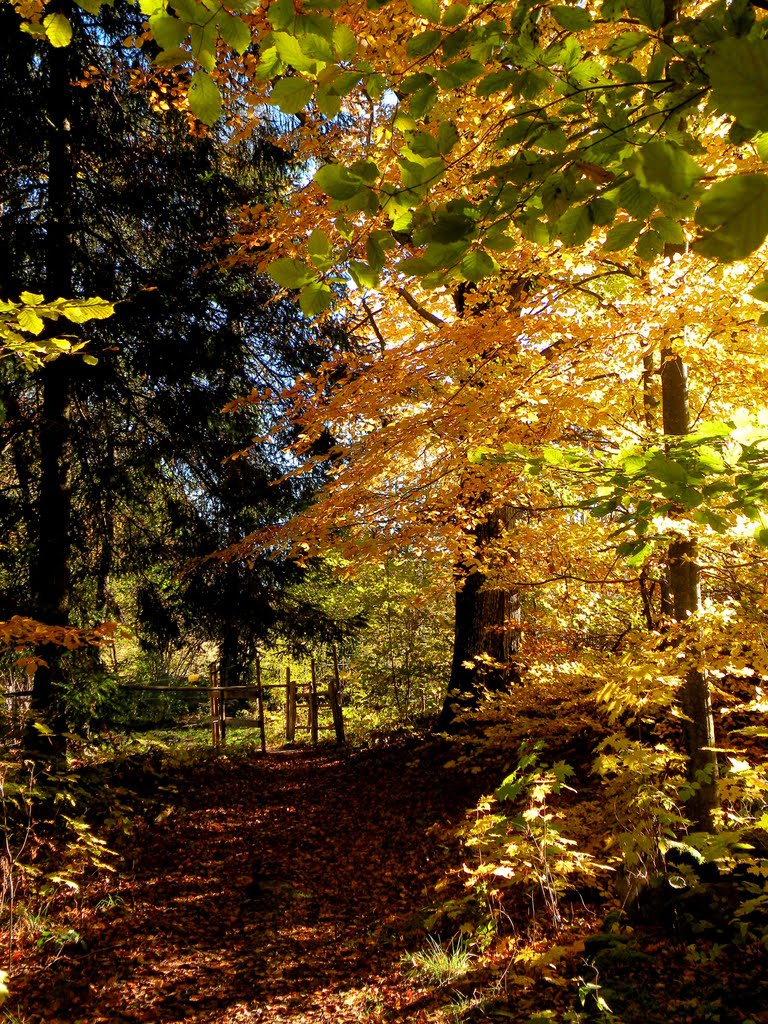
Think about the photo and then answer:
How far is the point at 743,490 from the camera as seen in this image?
70.5 inches

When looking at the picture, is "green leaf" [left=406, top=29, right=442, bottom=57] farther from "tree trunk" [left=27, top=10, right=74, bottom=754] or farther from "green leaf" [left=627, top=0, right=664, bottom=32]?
"tree trunk" [left=27, top=10, right=74, bottom=754]

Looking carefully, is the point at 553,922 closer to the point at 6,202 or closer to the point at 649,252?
the point at 649,252

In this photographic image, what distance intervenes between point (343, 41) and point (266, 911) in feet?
18.1

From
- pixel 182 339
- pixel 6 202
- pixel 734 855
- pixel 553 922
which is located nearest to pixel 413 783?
pixel 553 922

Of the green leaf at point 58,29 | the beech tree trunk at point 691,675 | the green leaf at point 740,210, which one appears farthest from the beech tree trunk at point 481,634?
the green leaf at point 740,210

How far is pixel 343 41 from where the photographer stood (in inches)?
56.2

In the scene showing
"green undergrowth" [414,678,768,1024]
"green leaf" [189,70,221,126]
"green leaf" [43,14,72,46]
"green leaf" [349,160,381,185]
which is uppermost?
"green leaf" [43,14,72,46]

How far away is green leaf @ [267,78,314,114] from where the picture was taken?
1422 mm

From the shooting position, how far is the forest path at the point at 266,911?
3.59 metres

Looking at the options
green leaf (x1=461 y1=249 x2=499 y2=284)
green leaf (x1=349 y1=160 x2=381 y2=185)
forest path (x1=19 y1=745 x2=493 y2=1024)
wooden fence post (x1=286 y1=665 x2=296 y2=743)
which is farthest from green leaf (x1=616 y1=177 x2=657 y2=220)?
wooden fence post (x1=286 y1=665 x2=296 y2=743)

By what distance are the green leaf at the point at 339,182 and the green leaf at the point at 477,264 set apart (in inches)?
12.6

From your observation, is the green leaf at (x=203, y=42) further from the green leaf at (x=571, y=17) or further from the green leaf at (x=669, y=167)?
the green leaf at (x=669, y=167)

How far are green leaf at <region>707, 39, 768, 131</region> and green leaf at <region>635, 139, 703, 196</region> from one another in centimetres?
21

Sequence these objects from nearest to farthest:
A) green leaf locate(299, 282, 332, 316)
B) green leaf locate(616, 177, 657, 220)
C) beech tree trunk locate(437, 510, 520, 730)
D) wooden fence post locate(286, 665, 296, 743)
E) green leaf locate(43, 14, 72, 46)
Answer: green leaf locate(616, 177, 657, 220) → green leaf locate(299, 282, 332, 316) → green leaf locate(43, 14, 72, 46) → beech tree trunk locate(437, 510, 520, 730) → wooden fence post locate(286, 665, 296, 743)
